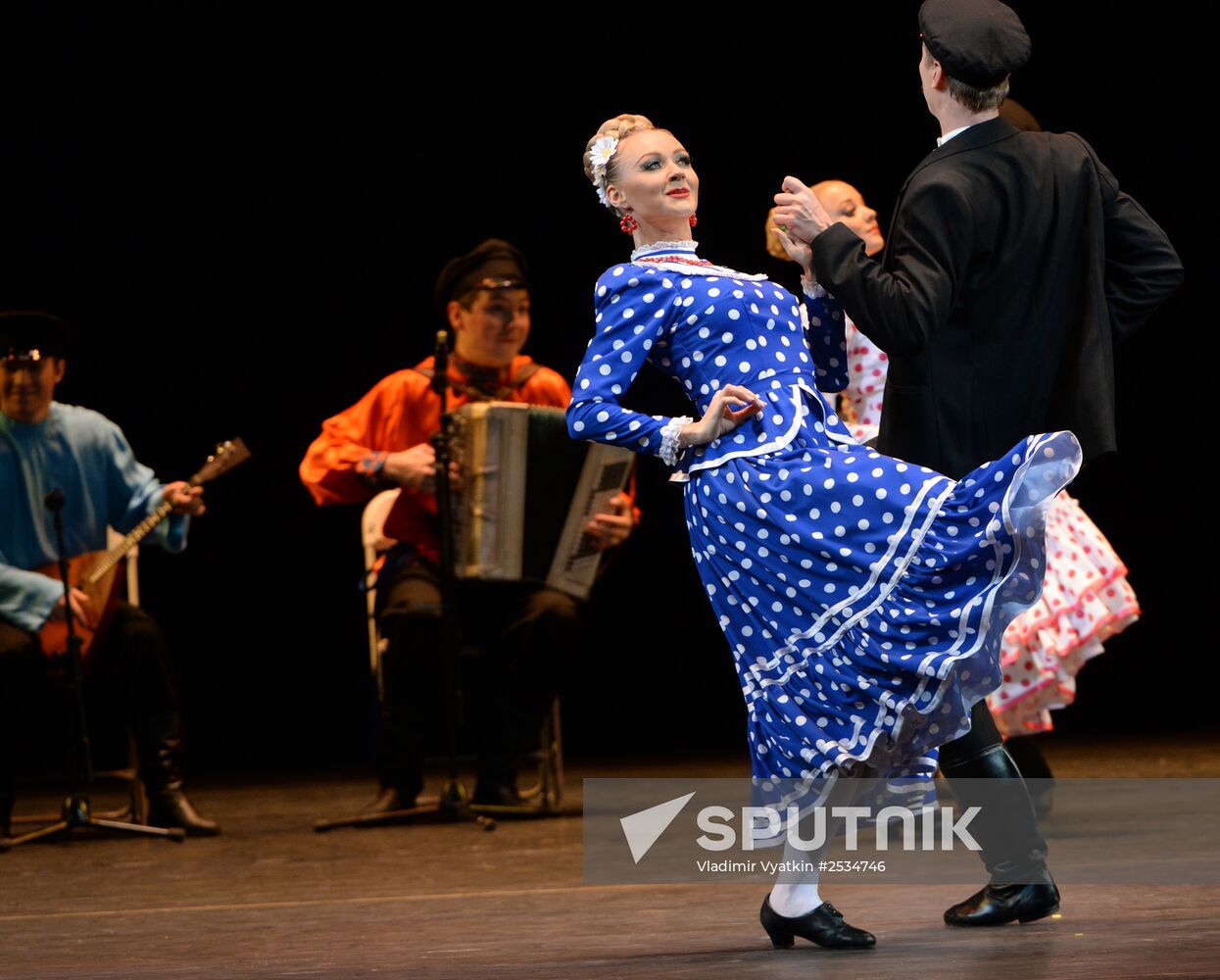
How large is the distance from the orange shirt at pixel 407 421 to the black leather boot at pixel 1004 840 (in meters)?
2.43

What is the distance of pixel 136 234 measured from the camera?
5.90 metres

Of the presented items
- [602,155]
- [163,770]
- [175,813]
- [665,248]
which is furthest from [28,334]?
[665,248]

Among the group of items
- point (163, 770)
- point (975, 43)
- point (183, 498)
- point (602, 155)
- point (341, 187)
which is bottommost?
point (163, 770)

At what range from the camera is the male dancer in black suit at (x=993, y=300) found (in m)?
2.55

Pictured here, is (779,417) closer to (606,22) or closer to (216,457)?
(216,457)

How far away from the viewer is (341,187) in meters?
6.04

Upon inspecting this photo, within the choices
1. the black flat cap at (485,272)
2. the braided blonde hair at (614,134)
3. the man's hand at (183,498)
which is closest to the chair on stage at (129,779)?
the man's hand at (183,498)

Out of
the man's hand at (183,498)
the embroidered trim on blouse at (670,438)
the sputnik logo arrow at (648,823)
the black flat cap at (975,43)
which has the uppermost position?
the black flat cap at (975,43)

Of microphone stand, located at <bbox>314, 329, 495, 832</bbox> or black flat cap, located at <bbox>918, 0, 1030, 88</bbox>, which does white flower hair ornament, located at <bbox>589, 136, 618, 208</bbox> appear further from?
microphone stand, located at <bbox>314, 329, 495, 832</bbox>

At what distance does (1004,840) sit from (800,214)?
94 cm

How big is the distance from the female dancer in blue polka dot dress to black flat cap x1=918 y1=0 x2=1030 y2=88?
15.9 inches

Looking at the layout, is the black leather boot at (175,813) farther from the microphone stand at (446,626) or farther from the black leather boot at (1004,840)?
the black leather boot at (1004,840)

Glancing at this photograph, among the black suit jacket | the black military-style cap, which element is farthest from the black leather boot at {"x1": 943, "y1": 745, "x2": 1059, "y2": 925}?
the black military-style cap

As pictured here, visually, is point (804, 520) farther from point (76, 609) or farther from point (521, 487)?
point (76, 609)
